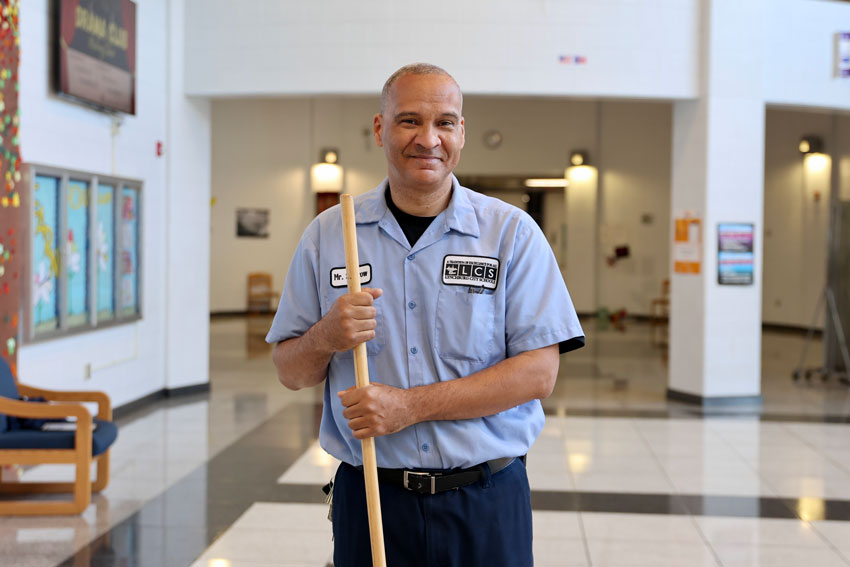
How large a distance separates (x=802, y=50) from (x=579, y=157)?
7.64 metres

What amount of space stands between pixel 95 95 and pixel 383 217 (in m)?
5.22

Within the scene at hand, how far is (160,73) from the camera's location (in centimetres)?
766

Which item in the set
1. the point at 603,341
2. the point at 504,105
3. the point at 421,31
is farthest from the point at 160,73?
the point at 504,105

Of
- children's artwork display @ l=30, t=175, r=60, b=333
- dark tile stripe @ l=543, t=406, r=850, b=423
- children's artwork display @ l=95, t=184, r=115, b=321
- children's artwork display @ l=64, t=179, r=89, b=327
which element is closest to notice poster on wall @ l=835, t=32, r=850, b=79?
dark tile stripe @ l=543, t=406, r=850, b=423

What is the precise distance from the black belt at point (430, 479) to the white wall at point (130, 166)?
14.8ft

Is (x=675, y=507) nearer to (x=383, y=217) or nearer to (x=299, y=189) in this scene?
(x=383, y=217)

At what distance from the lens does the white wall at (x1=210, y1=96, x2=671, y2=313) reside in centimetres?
1559

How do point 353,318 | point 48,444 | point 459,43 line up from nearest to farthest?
point 353,318 < point 48,444 < point 459,43

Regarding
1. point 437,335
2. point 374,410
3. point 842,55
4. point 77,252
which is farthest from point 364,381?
point 842,55

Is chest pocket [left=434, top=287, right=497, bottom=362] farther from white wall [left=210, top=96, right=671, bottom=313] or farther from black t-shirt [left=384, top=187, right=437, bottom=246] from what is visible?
white wall [left=210, top=96, right=671, bottom=313]

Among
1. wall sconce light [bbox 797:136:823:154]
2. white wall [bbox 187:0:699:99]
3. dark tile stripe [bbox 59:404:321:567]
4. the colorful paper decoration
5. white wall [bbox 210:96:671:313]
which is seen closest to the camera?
dark tile stripe [bbox 59:404:321:567]

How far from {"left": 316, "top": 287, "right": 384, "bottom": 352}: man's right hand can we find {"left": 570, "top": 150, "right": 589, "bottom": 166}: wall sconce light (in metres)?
14.4

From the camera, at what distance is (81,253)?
21.1 feet

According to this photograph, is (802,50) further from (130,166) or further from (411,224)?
(411,224)
